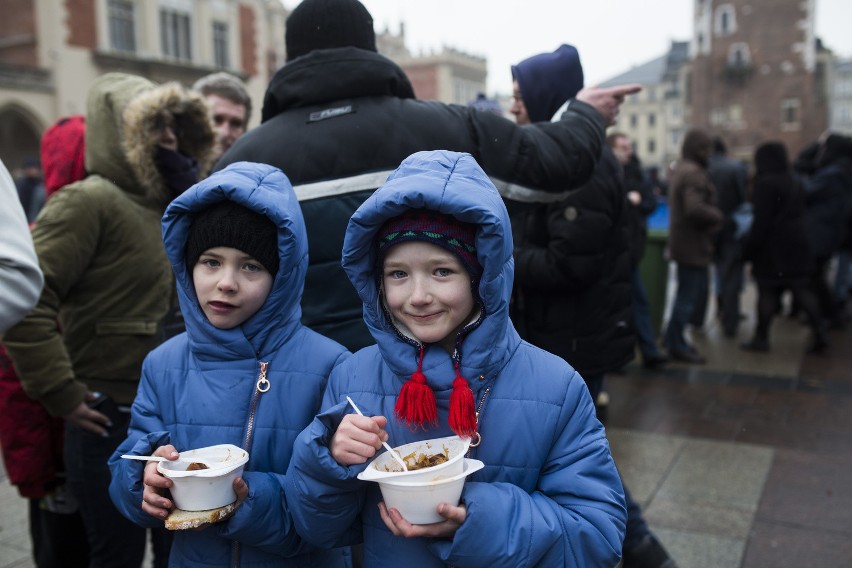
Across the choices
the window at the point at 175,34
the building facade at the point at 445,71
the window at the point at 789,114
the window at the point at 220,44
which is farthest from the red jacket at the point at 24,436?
the window at the point at 789,114

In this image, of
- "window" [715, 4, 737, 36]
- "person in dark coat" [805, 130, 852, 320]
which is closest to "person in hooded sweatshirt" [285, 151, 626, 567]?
"person in dark coat" [805, 130, 852, 320]

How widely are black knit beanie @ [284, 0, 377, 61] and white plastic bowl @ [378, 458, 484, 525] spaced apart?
1395 millimetres

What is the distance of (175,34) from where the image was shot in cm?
2783

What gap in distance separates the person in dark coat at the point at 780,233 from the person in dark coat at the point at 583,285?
456 cm

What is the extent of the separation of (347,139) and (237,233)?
43 centimetres

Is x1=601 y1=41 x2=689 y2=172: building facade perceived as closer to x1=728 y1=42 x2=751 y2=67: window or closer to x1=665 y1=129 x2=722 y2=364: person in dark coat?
x1=728 y1=42 x2=751 y2=67: window

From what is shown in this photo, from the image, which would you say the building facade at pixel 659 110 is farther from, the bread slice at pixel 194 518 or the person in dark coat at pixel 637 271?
the bread slice at pixel 194 518

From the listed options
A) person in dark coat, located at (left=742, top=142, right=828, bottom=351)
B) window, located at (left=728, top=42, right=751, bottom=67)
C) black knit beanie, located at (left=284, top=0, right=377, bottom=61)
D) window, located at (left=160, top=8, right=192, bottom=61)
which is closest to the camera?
black knit beanie, located at (left=284, top=0, right=377, bottom=61)

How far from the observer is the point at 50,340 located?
2703 millimetres

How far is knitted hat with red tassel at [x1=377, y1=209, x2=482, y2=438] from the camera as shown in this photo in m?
1.67

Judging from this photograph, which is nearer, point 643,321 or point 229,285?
point 229,285

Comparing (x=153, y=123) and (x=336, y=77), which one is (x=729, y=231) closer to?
(x=153, y=123)

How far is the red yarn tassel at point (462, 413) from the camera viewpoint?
5.44 feet

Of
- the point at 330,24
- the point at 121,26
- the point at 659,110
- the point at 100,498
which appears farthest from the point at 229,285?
the point at 659,110
